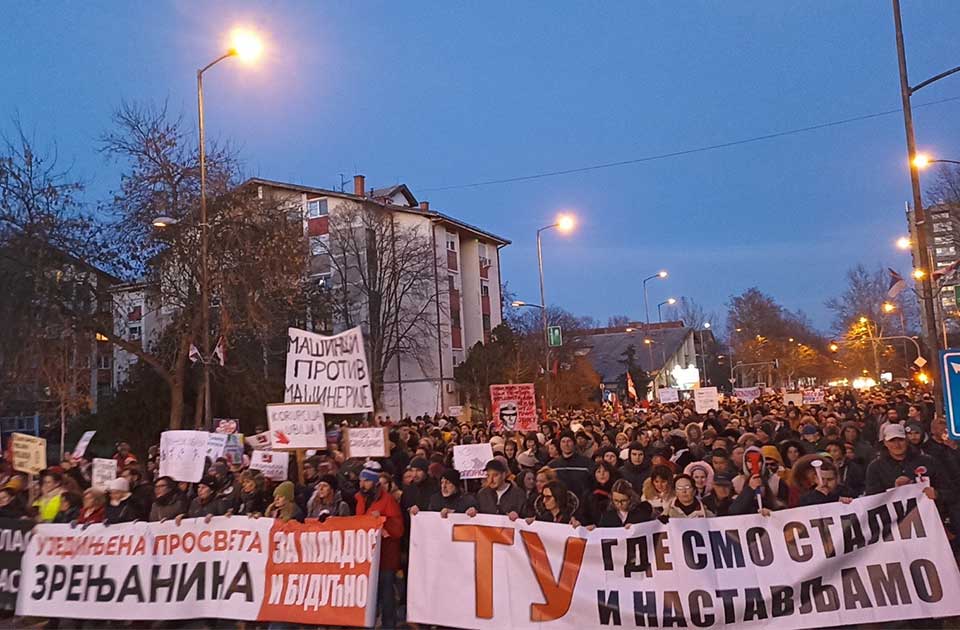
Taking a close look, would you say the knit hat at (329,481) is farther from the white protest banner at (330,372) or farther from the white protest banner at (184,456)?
the white protest banner at (184,456)

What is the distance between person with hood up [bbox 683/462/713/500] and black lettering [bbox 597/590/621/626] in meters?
1.37

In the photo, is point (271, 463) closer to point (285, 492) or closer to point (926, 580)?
point (285, 492)

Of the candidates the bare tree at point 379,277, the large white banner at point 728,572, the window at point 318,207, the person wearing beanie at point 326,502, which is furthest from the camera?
the window at point 318,207

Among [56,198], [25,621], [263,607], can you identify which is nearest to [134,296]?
[56,198]

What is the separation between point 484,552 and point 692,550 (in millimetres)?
1803

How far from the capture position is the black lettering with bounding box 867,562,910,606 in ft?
22.3

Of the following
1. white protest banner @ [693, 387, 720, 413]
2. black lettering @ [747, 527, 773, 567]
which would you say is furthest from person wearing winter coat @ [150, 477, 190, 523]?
white protest banner @ [693, 387, 720, 413]

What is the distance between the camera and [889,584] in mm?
6844

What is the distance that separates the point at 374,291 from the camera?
41312 mm

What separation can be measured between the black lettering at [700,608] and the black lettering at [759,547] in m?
0.49

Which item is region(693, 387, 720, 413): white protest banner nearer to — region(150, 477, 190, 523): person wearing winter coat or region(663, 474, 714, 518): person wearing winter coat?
region(663, 474, 714, 518): person wearing winter coat

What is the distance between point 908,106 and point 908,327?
5559 centimetres

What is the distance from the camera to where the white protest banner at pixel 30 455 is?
1194cm

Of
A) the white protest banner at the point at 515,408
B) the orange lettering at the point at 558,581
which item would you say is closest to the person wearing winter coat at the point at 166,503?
the orange lettering at the point at 558,581
